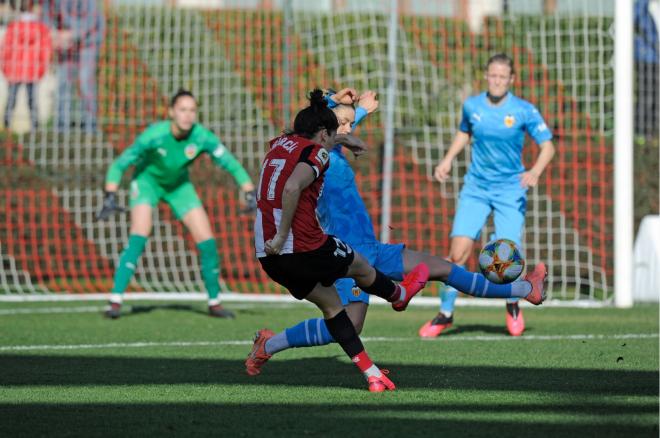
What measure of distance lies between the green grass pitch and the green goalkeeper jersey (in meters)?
1.30

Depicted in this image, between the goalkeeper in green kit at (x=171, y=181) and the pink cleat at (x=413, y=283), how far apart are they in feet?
14.0

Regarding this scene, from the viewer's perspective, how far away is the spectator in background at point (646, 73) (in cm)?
1508

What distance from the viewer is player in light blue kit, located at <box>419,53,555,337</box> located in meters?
9.74

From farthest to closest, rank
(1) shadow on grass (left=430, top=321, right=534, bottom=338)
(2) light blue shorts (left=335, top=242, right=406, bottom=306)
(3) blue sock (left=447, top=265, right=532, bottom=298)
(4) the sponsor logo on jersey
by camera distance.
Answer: (4) the sponsor logo on jersey → (1) shadow on grass (left=430, top=321, right=534, bottom=338) → (3) blue sock (left=447, top=265, right=532, bottom=298) → (2) light blue shorts (left=335, top=242, right=406, bottom=306)

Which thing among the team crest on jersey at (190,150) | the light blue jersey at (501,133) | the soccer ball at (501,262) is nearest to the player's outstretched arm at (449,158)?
the light blue jersey at (501,133)

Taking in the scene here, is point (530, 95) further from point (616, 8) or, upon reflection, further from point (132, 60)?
point (132, 60)

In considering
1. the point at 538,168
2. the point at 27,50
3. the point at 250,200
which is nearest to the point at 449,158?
the point at 538,168

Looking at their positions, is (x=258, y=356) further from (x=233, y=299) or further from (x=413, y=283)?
(x=233, y=299)

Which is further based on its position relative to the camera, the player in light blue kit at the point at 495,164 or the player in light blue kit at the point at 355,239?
the player in light blue kit at the point at 495,164

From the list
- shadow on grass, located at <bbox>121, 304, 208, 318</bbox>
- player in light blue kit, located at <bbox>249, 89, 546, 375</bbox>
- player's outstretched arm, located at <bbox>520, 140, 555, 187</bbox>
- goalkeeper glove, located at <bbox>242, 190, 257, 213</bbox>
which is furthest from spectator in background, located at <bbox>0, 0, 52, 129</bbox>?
player in light blue kit, located at <bbox>249, 89, 546, 375</bbox>

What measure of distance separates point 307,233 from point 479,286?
1496 millimetres

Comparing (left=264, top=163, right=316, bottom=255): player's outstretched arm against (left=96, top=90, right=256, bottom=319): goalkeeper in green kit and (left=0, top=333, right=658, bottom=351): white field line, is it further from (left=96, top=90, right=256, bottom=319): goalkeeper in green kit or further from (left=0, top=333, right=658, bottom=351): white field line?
(left=96, top=90, right=256, bottom=319): goalkeeper in green kit
